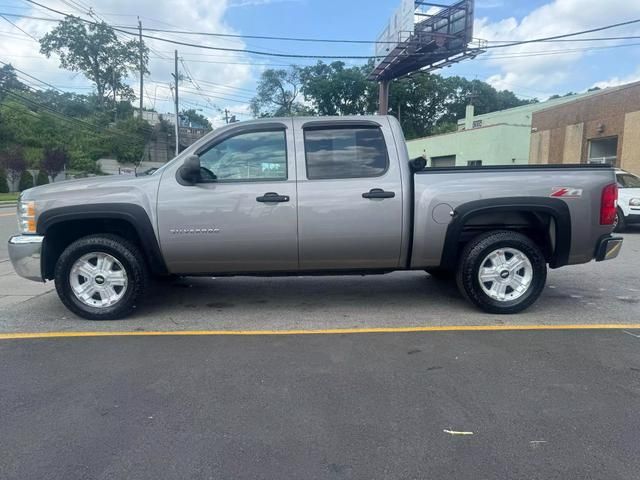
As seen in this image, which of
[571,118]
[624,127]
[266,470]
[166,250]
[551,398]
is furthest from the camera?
[571,118]

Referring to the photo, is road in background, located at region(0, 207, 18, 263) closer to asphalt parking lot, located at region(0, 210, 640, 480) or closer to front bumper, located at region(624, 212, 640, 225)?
asphalt parking lot, located at region(0, 210, 640, 480)

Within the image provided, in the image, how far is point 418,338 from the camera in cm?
440

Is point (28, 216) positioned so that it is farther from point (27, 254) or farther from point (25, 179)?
point (25, 179)

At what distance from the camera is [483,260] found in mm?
4961

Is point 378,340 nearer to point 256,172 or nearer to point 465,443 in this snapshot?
point 465,443

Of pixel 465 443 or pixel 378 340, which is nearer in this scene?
pixel 465 443

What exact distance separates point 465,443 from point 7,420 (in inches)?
109

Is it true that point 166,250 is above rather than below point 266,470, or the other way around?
above

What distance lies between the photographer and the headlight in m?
4.78

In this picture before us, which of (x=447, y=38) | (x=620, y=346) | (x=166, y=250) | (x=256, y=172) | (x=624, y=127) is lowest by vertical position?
(x=620, y=346)

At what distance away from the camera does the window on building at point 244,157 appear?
16.1 feet

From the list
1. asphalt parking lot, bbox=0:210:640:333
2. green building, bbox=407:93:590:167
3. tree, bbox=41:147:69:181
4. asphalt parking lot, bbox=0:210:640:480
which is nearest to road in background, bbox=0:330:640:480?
asphalt parking lot, bbox=0:210:640:480

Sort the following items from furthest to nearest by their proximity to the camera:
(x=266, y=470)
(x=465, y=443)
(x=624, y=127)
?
1. (x=624, y=127)
2. (x=465, y=443)
3. (x=266, y=470)

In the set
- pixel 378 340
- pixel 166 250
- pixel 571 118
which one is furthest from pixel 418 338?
pixel 571 118
